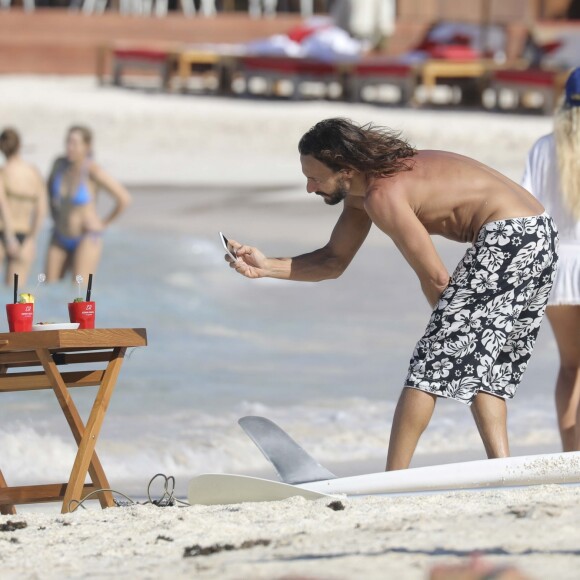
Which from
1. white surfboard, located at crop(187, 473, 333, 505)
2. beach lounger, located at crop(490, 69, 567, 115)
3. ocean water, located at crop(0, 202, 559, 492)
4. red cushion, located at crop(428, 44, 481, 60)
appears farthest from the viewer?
red cushion, located at crop(428, 44, 481, 60)

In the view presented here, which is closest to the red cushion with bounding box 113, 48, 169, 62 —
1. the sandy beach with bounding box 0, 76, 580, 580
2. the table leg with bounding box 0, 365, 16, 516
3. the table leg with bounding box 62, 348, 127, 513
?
the sandy beach with bounding box 0, 76, 580, 580

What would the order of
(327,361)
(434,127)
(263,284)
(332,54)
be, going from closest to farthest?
(327,361) → (263,284) → (434,127) → (332,54)

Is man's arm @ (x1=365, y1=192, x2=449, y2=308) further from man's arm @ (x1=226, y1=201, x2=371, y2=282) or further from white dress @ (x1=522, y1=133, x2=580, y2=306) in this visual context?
white dress @ (x1=522, y1=133, x2=580, y2=306)

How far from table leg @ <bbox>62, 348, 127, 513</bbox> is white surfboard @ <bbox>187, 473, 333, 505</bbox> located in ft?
1.16

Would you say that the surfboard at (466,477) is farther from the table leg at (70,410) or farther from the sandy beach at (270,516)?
the table leg at (70,410)

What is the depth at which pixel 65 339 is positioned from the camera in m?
4.27

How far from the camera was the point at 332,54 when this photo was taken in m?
22.9

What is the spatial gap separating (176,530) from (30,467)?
231cm

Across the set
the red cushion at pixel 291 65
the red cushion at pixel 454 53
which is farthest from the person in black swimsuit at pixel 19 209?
the red cushion at pixel 454 53

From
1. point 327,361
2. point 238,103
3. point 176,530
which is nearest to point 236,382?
point 327,361

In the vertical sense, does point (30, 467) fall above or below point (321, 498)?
below

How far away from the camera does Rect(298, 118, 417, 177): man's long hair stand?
4.22 m

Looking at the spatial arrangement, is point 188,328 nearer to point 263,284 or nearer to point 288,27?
point 263,284

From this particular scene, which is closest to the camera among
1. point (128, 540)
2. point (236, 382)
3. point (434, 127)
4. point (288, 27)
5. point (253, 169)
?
point (128, 540)
